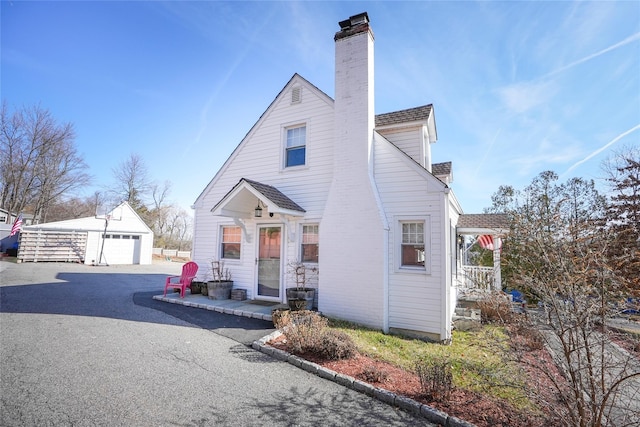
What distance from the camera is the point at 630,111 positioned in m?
9.72

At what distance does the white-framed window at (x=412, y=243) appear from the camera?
7.57m

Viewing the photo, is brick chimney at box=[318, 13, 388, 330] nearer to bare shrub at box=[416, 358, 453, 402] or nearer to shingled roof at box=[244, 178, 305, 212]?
shingled roof at box=[244, 178, 305, 212]

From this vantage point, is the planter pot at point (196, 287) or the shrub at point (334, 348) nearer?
the shrub at point (334, 348)

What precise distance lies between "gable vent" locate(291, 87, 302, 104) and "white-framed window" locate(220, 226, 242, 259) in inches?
202

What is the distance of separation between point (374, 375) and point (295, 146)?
25.2 feet

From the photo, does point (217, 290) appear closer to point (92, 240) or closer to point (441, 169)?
point (441, 169)

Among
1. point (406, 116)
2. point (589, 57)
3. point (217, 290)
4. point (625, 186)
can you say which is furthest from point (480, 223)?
point (217, 290)

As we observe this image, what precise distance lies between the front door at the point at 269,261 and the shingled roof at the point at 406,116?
5.21m

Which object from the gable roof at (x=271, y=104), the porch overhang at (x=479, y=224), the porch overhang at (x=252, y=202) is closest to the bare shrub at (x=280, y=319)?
the porch overhang at (x=252, y=202)

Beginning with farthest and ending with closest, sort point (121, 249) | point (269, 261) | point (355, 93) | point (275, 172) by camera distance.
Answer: point (121, 249)
point (275, 172)
point (269, 261)
point (355, 93)

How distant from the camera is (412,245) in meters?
7.80

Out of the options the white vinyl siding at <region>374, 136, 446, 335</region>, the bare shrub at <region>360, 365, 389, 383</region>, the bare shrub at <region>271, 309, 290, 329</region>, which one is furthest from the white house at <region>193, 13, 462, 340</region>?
the bare shrub at <region>360, 365, 389, 383</region>

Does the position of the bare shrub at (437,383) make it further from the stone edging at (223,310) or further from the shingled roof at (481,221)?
the shingled roof at (481,221)

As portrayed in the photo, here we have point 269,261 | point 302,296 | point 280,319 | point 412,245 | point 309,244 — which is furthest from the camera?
point 269,261
